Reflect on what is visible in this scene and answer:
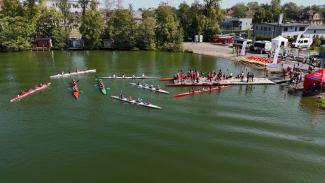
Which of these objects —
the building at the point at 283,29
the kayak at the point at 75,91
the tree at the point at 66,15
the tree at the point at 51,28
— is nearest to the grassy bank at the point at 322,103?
the kayak at the point at 75,91

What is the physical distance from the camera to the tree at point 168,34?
92.1 meters

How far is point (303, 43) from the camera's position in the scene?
90.0m

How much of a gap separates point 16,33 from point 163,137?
2781 inches

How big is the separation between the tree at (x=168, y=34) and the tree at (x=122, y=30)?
7.56 m

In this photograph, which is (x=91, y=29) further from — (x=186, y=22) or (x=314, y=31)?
(x=314, y=31)

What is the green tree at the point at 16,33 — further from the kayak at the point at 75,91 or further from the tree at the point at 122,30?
the kayak at the point at 75,91

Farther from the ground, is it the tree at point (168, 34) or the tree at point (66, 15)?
the tree at point (66, 15)

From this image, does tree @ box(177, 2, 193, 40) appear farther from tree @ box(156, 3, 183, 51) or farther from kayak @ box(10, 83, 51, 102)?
kayak @ box(10, 83, 51, 102)

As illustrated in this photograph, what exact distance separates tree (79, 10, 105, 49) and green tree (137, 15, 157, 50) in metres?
11.5

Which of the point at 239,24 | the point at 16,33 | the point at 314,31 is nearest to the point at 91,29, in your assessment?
the point at 16,33

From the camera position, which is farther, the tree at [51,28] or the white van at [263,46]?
the tree at [51,28]

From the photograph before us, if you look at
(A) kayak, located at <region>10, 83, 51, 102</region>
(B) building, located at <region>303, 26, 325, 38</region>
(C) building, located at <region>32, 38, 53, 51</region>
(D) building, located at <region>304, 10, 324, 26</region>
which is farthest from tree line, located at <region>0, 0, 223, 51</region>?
(D) building, located at <region>304, 10, 324, 26</region>

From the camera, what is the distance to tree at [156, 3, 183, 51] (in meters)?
92.1

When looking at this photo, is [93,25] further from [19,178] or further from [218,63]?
[19,178]
